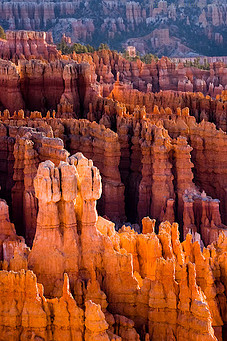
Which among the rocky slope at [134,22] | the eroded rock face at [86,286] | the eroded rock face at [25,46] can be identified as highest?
the eroded rock face at [86,286]

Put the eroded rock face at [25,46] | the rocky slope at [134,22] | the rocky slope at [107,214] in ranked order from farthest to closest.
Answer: the rocky slope at [134,22], the eroded rock face at [25,46], the rocky slope at [107,214]

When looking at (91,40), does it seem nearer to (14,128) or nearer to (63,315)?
(14,128)

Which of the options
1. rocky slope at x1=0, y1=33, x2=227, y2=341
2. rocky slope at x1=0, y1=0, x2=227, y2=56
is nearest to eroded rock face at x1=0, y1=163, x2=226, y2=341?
rocky slope at x1=0, y1=33, x2=227, y2=341

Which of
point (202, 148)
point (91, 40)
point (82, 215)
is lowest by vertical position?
point (91, 40)

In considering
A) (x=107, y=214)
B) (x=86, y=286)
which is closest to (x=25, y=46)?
(x=107, y=214)

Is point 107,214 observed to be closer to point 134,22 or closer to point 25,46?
point 25,46

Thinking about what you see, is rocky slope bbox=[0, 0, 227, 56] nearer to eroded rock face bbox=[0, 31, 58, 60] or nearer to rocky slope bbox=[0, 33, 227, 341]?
eroded rock face bbox=[0, 31, 58, 60]

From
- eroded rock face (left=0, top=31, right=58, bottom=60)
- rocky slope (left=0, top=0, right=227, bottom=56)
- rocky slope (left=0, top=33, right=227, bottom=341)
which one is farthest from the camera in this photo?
rocky slope (left=0, top=0, right=227, bottom=56)

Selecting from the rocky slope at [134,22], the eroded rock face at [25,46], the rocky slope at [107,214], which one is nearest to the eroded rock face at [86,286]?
the rocky slope at [107,214]

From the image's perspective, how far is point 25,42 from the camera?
188ft

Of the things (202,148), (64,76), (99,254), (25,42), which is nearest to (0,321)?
(99,254)

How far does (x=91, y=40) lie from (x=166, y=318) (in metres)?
98.9

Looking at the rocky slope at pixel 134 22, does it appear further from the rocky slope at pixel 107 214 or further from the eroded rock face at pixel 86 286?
the eroded rock face at pixel 86 286

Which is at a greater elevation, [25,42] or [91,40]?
[25,42]
